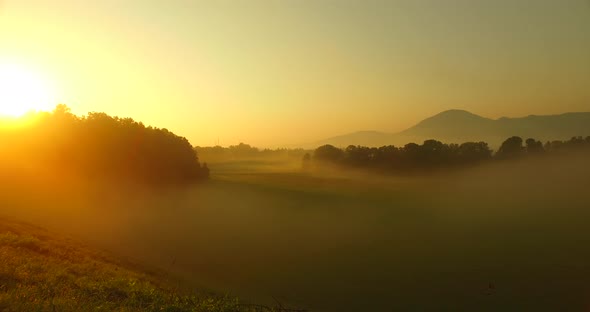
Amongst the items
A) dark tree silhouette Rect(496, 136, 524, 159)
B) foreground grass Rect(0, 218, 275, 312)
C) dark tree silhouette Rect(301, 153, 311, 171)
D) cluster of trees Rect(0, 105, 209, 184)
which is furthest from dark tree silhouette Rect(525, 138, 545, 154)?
foreground grass Rect(0, 218, 275, 312)

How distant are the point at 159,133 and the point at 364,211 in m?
57.8

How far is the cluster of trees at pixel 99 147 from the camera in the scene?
9575cm

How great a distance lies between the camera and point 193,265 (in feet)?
205

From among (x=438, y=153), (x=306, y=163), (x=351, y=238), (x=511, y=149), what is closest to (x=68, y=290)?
(x=351, y=238)

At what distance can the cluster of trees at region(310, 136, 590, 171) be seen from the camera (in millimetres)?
154500

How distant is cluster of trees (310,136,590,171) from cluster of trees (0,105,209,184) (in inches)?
2932

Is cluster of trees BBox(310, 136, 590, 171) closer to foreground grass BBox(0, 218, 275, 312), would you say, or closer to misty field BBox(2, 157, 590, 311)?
misty field BBox(2, 157, 590, 311)

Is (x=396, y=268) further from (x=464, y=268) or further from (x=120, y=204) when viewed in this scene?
(x=120, y=204)

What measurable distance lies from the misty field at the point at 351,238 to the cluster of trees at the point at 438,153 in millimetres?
31811

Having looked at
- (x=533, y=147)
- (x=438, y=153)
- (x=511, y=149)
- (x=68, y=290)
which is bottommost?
(x=68, y=290)

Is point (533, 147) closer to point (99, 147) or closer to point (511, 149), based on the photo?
point (511, 149)

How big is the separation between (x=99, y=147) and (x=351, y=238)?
63256 mm

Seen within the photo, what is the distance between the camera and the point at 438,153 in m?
157

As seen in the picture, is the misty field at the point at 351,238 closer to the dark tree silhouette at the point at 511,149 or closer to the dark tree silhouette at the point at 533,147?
the dark tree silhouette at the point at 511,149
